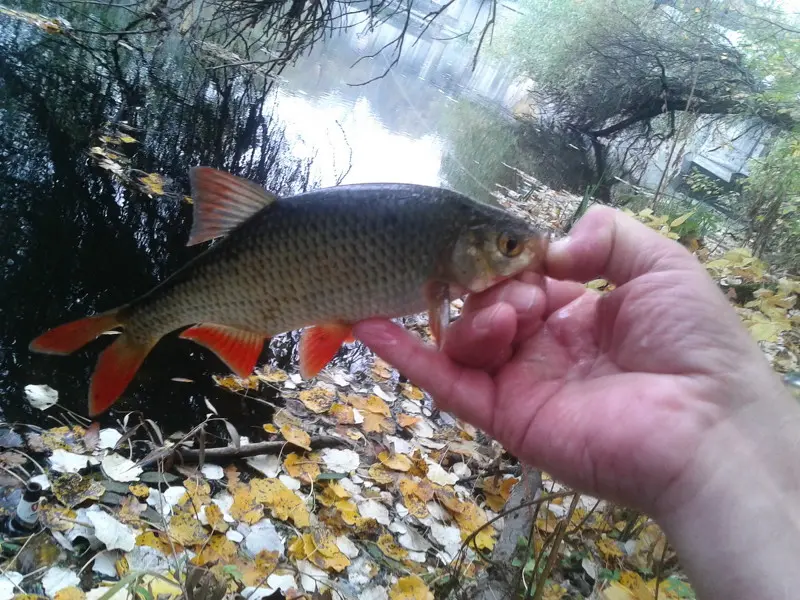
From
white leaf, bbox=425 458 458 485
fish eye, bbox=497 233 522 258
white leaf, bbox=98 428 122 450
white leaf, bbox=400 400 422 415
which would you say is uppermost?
fish eye, bbox=497 233 522 258

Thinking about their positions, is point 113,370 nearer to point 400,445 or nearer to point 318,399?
point 318,399

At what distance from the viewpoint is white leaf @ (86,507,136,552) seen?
2424 millimetres

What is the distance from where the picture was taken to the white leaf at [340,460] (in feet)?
11.0

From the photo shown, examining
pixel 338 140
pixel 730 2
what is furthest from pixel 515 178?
pixel 730 2

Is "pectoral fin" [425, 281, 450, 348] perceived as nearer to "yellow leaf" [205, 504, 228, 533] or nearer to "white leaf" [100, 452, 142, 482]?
"yellow leaf" [205, 504, 228, 533]

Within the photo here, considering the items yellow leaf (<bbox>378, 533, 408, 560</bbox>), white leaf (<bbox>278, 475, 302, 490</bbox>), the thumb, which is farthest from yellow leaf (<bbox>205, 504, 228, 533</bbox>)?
the thumb

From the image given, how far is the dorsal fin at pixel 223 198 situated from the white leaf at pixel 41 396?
189cm

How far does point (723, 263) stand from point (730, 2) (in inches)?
464

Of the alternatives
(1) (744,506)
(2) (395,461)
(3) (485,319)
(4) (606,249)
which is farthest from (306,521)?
(1) (744,506)

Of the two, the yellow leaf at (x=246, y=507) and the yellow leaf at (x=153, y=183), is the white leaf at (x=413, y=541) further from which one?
the yellow leaf at (x=153, y=183)

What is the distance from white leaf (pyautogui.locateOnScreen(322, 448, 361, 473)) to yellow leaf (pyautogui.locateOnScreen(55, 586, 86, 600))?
4.73ft

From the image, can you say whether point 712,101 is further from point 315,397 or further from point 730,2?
point 315,397

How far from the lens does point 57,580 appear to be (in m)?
2.26

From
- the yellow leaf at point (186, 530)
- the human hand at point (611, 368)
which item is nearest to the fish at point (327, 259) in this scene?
the human hand at point (611, 368)
